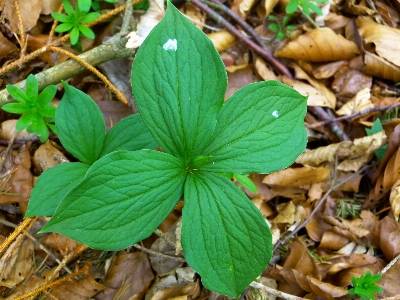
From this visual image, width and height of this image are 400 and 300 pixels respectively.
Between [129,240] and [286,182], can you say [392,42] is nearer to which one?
[286,182]

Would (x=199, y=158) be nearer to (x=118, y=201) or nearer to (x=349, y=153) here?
(x=118, y=201)

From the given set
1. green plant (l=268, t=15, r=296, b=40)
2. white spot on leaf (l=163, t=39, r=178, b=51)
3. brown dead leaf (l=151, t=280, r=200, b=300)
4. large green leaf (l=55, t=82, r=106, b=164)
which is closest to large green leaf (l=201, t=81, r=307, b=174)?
white spot on leaf (l=163, t=39, r=178, b=51)

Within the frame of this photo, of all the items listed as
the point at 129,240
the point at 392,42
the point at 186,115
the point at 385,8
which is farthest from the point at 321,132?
the point at 129,240

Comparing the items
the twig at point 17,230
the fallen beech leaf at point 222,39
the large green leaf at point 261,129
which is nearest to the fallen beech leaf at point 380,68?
the fallen beech leaf at point 222,39

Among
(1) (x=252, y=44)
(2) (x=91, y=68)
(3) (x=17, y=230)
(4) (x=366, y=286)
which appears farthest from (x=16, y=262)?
(1) (x=252, y=44)

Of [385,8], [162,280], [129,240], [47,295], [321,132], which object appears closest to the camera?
[129,240]

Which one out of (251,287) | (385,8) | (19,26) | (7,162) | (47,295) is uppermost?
(19,26)

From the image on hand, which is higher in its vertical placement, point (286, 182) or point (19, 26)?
point (19, 26)
